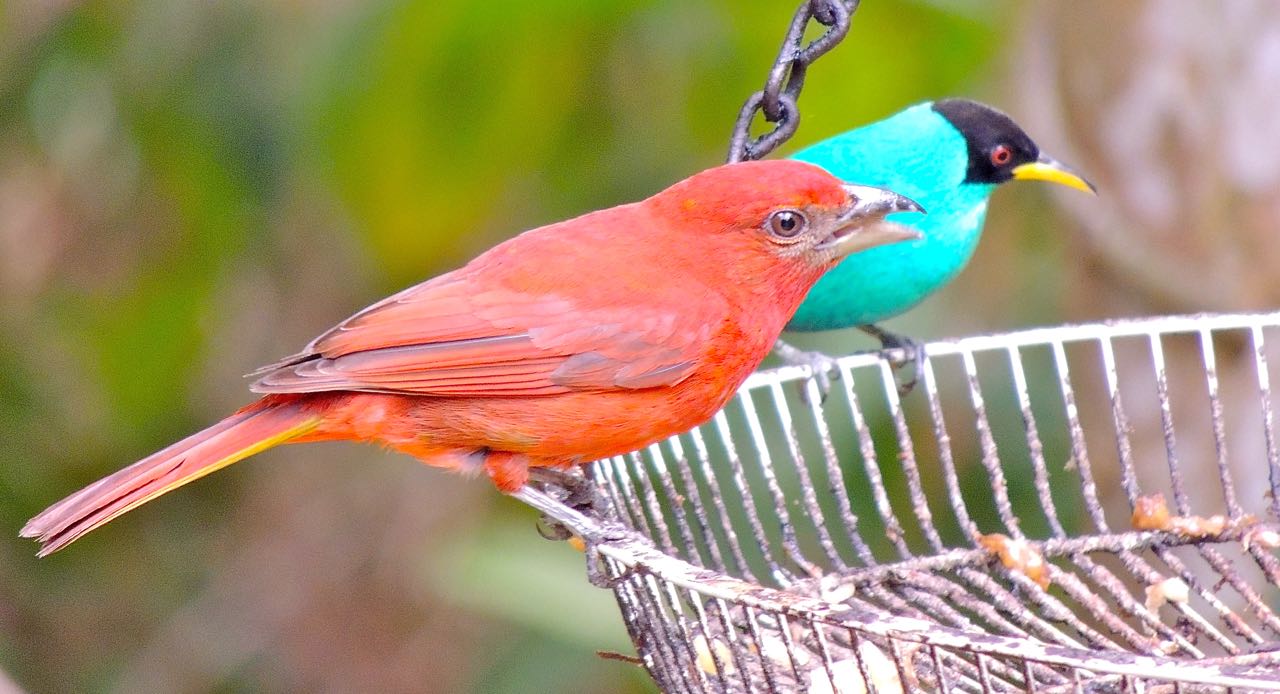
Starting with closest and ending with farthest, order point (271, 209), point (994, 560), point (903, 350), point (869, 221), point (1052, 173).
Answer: point (994, 560) < point (869, 221) < point (903, 350) < point (1052, 173) < point (271, 209)

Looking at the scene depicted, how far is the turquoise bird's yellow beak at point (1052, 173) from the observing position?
432 cm

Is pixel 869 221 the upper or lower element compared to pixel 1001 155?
upper

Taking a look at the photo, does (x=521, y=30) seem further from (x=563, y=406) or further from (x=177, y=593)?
(x=177, y=593)

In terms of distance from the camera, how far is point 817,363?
3.73 metres

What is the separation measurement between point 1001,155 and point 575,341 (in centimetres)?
207

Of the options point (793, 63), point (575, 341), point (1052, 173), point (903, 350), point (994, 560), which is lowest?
point (994, 560)

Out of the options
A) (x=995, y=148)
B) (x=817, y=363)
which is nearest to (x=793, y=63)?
(x=817, y=363)

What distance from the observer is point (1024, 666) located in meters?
1.92

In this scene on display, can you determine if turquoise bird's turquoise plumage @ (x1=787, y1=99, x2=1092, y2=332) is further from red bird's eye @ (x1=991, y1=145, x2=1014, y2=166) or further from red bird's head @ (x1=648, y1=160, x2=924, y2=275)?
red bird's head @ (x1=648, y1=160, x2=924, y2=275)

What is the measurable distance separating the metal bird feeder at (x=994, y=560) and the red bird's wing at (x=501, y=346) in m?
0.21

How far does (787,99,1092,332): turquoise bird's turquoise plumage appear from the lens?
14.4 ft

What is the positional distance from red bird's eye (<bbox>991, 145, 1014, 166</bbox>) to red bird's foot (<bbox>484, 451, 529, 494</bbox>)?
2164mm

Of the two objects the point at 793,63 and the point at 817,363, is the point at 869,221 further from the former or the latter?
the point at 817,363

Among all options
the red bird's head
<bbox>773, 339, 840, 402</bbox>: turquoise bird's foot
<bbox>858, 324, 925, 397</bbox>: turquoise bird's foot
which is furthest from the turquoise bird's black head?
the red bird's head
